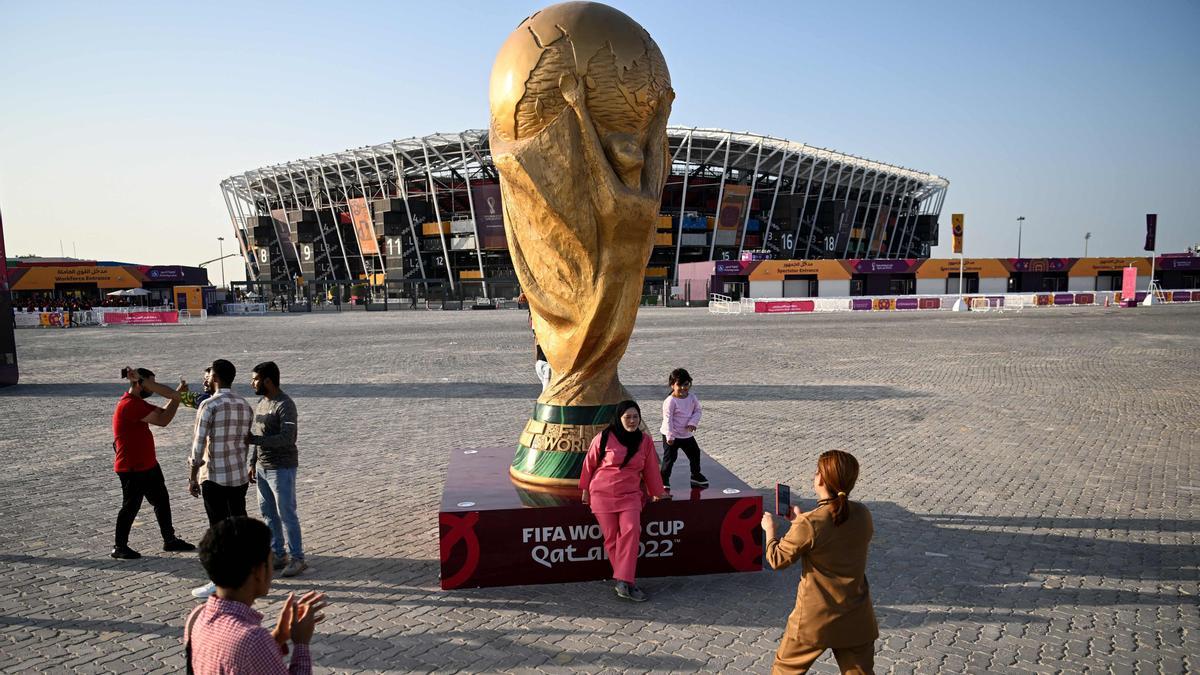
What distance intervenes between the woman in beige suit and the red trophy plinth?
231 centimetres

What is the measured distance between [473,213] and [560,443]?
50219 millimetres

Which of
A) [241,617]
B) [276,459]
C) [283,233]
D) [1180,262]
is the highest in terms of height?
[283,233]

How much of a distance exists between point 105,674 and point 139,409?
7.65ft

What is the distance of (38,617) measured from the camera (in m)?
4.82

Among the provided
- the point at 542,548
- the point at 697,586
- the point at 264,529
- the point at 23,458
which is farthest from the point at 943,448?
the point at 23,458

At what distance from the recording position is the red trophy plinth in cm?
522

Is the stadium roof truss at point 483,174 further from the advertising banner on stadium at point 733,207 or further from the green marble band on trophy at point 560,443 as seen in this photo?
the green marble band on trophy at point 560,443

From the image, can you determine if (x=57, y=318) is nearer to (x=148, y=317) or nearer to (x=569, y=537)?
(x=148, y=317)

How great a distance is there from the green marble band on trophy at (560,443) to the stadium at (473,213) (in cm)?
4748

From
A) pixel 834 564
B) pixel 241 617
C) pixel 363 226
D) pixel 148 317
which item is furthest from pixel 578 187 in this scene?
pixel 363 226

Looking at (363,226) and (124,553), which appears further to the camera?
(363,226)

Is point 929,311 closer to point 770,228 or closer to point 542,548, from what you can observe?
point 770,228

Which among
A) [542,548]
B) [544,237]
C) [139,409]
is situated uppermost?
[544,237]

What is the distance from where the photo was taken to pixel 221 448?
17.0 feet
